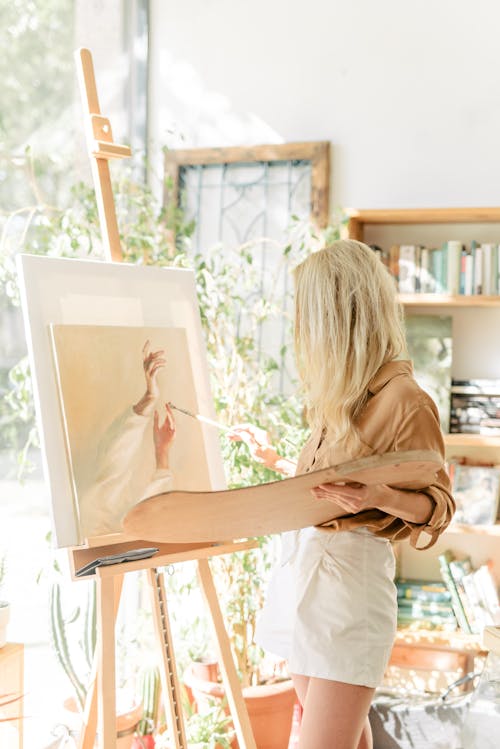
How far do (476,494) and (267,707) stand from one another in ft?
3.60

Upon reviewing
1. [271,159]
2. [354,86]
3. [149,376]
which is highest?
[354,86]

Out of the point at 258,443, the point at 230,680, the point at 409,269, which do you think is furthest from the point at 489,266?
the point at 230,680

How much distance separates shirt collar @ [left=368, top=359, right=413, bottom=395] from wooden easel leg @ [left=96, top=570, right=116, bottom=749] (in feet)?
2.36

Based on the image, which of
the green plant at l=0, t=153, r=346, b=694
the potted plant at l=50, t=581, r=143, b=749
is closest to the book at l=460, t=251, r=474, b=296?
the green plant at l=0, t=153, r=346, b=694

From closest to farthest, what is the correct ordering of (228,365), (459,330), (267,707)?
1. (267,707)
2. (228,365)
3. (459,330)

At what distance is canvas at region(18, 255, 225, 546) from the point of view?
193 cm

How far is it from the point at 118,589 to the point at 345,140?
214 cm

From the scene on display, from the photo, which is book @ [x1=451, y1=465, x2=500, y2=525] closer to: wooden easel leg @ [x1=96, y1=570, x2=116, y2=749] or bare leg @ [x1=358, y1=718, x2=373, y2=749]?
bare leg @ [x1=358, y1=718, x2=373, y2=749]

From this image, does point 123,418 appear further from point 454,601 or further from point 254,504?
point 454,601

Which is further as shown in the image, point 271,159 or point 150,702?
point 271,159

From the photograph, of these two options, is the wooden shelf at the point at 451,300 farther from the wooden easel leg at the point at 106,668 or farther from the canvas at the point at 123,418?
the wooden easel leg at the point at 106,668

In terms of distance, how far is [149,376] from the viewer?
216 cm

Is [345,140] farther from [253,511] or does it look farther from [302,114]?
[253,511]

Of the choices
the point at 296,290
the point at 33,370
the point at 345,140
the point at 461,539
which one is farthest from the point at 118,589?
the point at 345,140
